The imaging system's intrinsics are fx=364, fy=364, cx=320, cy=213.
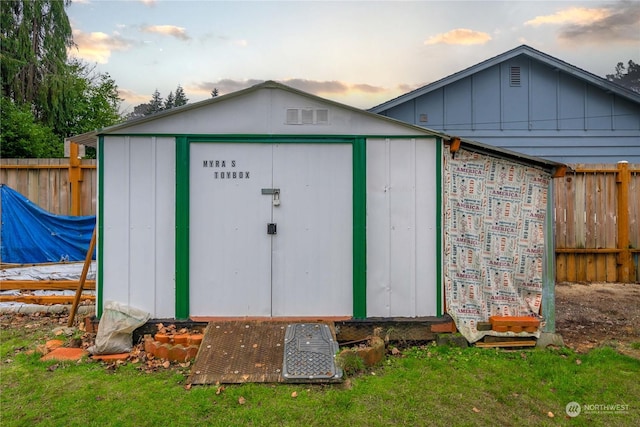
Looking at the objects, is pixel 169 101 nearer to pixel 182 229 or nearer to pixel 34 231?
pixel 34 231

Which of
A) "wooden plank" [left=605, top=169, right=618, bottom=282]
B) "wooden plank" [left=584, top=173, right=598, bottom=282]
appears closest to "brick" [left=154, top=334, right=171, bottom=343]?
"wooden plank" [left=584, top=173, right=598, bottom=282]

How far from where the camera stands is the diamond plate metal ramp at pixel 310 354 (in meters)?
3.24

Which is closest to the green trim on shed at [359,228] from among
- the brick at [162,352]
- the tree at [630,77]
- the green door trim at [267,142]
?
the green door trim at [267,142]

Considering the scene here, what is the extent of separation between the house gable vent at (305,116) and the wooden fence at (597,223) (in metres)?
4.88

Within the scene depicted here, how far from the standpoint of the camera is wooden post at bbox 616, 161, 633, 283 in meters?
6.47

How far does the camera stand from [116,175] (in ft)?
13.4

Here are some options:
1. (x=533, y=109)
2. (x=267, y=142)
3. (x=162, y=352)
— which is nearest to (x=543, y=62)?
(x=533, y=109)

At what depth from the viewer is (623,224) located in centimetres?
646

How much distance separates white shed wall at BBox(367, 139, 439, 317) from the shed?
0.04 ft

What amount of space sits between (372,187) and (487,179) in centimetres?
134

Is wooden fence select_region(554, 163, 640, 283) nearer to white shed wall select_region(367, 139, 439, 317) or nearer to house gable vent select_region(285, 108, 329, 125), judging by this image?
white shed wall select_region(367, 139, 439, 317)

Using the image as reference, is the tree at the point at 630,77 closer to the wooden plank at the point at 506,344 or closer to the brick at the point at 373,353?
the wooden plank at the point at 506,344

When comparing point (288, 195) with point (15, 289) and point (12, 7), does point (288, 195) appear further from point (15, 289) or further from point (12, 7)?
point (12, 7)

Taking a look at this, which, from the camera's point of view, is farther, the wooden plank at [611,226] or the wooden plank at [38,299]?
the wooden plank at [611,226]
